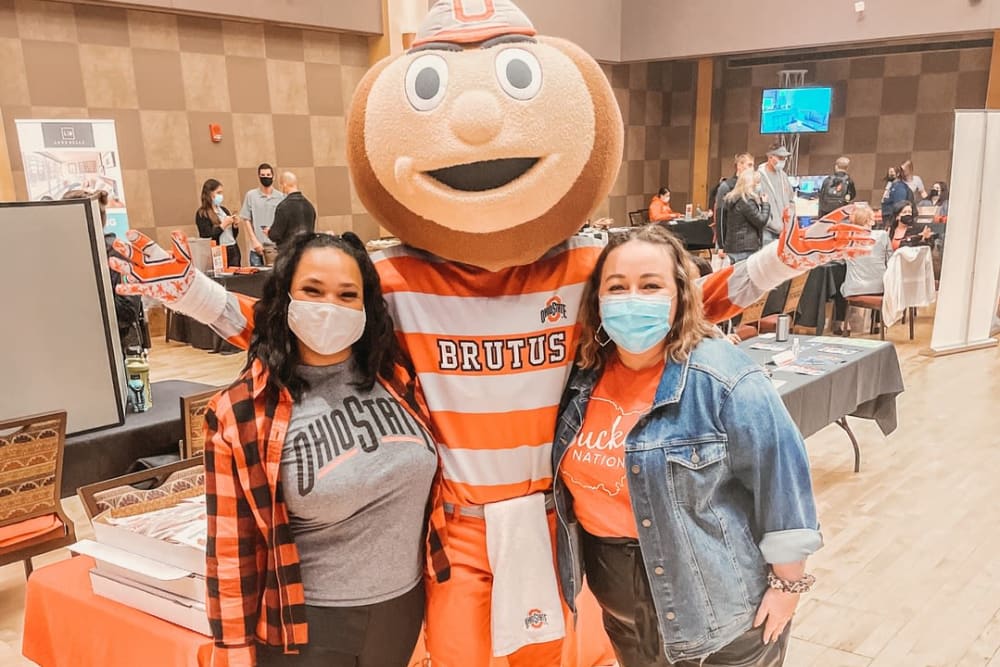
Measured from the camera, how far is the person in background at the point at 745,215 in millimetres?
6629

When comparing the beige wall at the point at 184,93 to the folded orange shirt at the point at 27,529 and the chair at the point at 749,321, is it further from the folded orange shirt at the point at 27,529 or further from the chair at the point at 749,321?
the folded orange shirt at the point at 27,529

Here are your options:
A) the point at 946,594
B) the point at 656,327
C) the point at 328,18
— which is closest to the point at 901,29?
the point at 328,18

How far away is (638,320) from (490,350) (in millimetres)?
308

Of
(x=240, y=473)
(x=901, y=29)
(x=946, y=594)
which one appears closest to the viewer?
(x=240, y=473)

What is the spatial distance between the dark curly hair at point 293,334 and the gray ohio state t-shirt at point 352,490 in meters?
0.05

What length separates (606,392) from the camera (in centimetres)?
160

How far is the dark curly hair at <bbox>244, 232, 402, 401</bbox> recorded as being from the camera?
1.51m

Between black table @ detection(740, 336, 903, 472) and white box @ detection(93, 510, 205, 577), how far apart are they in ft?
8.46

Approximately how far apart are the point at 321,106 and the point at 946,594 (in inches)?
312

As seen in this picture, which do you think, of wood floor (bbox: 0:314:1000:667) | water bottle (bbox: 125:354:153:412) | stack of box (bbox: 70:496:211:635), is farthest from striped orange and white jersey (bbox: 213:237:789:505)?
water bottle (bbox: 125:354:153:412)

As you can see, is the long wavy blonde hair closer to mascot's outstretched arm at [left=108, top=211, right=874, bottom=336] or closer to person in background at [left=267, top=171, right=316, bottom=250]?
mascot's outstretched arm at [left=108, top=211, right=874, bottom=336]

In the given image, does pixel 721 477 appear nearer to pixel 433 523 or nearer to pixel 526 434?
pixel 526 434

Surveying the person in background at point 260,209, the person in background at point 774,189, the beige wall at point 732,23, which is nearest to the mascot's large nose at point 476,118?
the person in background at point 774,189

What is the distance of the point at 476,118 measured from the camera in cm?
144
